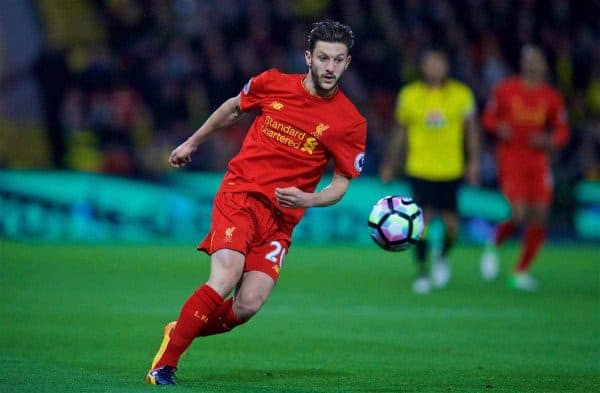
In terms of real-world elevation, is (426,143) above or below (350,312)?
above

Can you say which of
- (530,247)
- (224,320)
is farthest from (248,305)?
(530,247)

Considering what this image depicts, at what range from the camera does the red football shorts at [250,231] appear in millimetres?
6508

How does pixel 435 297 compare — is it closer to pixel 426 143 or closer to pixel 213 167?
pixel 426 143

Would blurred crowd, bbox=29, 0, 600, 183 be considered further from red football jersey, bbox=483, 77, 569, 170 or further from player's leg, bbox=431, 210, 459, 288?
player's leg, bbox=431, 210, 459, 288

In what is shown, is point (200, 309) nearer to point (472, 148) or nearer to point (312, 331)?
point (312, 331)

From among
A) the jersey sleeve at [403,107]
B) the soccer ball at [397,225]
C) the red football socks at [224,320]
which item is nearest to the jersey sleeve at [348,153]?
the soccer ball at [397,225]

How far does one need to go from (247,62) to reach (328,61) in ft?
42.8

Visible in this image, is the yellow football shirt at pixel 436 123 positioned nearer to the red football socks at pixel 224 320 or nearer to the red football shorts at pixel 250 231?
the red football shorts at pixel 250 231

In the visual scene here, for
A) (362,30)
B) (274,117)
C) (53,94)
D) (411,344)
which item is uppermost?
(362,30)

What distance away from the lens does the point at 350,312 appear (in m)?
10.2

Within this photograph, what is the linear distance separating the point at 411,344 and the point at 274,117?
2.33 m

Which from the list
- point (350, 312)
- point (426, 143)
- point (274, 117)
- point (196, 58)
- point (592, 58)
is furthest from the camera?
point (592, 58)

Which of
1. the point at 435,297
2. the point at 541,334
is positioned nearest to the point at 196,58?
the point at 435,297

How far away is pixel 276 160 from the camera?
6.82 m
